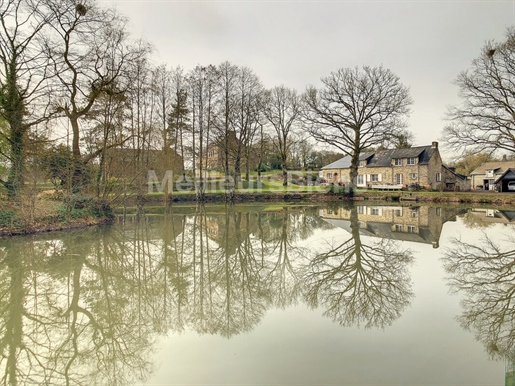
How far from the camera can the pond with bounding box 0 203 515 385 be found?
3336 mm

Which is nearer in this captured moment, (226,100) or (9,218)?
(9,218)

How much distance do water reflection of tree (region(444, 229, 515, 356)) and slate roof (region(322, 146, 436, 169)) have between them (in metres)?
26.1

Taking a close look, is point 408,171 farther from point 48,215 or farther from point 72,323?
point 72,323

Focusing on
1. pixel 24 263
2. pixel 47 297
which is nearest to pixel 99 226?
pixel 24 263

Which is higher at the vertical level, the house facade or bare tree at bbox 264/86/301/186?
bare tree at bbox 264/86/301/186

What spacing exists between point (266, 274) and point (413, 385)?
13.6 feet

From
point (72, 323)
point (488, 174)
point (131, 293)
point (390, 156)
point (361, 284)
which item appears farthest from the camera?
point (488, 174)

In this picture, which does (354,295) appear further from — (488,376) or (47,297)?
(47,297)

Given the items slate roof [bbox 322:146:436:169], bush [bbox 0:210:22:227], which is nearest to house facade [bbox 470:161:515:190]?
slate roof [bbox 322:146:436:169]

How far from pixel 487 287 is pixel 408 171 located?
3086cm

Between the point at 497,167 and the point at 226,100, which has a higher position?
the point at 226,100

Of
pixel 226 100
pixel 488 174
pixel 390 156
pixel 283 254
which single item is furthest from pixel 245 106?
pixel 488 174

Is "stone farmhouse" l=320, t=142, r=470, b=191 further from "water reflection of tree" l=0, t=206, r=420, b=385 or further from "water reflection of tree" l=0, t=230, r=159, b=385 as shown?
"water reflection of tree" l=0, t=230, r=159, b=385

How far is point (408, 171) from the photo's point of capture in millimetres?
33781
